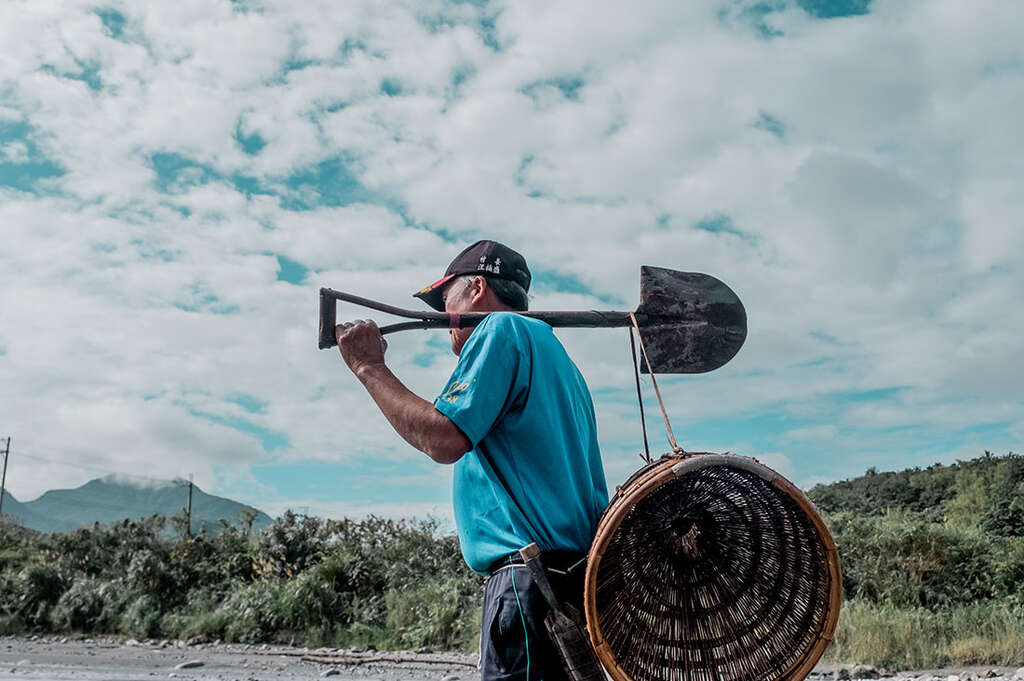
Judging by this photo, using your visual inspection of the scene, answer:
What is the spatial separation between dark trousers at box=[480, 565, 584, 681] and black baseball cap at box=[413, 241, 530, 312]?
880 millimetres

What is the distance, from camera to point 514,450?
6.93 ft

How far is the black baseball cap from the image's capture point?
253 centimetres

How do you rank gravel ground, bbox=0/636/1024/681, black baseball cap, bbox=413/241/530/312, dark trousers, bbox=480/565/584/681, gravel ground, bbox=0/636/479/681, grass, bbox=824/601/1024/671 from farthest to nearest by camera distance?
gravel ground, bbox=0/636/479/681
grass, bbox=824/601/1024/671
gravel ground, bbox=0/636/1024/681
black baseball cap, bbox=413/241/530/312
dark trousers, bbox=480/565/584/681

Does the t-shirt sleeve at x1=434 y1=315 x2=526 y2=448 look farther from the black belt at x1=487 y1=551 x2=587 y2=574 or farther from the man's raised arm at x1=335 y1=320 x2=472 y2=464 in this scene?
the black belt at x1=487 y1=551 x2=587 y2=574

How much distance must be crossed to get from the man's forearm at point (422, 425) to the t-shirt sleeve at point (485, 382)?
21 millimetres

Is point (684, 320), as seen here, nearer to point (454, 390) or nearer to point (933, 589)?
point (454, 390)

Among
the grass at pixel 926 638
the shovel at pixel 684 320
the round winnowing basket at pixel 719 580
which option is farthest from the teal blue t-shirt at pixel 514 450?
the grass at pixel 926 638

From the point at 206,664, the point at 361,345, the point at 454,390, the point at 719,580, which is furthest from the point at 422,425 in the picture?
the point at 206,664

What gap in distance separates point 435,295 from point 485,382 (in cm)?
79

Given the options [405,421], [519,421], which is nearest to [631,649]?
[519,421]

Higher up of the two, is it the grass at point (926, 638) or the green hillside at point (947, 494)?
the green hillside at point (947, 494)

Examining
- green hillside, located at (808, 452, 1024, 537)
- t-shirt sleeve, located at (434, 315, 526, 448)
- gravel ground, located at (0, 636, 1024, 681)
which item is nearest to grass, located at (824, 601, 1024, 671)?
gravel ground, located at (0, 636, 1024, 681)

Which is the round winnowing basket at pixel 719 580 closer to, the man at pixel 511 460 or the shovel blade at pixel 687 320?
the man at pixel 511 460

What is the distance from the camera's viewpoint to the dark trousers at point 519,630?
6.40ft
